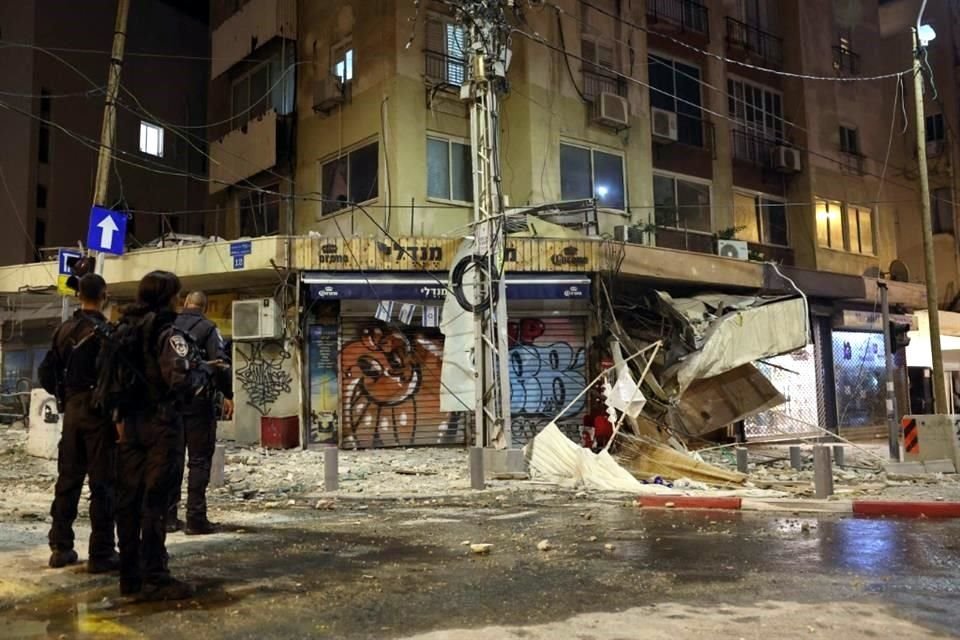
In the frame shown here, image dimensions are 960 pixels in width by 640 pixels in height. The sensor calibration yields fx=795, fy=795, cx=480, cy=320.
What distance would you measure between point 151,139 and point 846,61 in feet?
72.4

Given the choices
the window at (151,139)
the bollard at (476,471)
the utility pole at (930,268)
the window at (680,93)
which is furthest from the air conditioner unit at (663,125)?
the window at (151,139)

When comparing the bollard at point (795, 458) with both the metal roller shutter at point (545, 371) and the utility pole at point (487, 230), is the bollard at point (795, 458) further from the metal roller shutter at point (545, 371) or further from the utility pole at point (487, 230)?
the utility pole at point (487, 230)

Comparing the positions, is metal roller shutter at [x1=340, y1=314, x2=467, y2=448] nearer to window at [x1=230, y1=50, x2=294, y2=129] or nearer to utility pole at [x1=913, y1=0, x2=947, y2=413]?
window at [x1=230, y1=50, x2=294, y2=129]

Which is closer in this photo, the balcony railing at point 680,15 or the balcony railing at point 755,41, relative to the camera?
the balcony railing at point 680,15

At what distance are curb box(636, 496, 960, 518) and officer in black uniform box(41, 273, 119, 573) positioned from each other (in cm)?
608

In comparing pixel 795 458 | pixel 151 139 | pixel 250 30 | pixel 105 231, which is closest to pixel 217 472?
pixel 105 231

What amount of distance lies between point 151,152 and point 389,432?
603 inches

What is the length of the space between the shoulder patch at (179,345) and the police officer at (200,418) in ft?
6.43

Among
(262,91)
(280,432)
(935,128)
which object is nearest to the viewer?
(280,432)

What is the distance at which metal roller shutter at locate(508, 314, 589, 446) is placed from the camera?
16.7m

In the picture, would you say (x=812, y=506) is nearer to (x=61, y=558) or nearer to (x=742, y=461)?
(x=742, y=461)

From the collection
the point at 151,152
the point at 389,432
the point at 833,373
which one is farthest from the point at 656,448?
the point at 151,152

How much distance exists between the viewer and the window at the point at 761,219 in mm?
21391

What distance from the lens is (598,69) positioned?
61.3 ft
